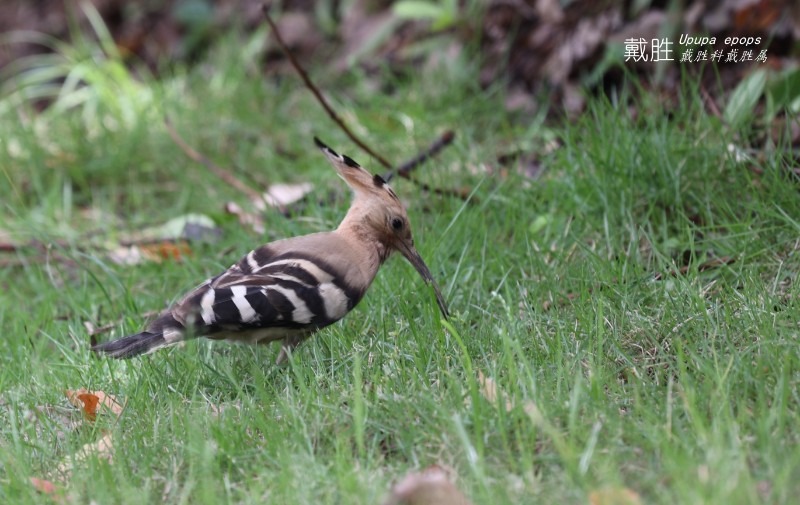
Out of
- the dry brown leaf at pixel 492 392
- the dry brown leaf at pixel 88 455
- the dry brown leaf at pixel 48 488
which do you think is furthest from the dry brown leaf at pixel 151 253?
the dry brown leaf at pixel 492 392

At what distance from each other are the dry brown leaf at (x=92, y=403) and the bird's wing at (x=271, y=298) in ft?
0.99

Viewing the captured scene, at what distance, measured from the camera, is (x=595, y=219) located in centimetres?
358

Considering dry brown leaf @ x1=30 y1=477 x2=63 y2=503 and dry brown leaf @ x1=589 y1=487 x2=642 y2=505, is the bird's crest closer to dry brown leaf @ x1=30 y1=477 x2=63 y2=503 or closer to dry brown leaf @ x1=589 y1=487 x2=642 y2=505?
dry brown leaf @ x1=30 y1=477 x2=63 y2=503

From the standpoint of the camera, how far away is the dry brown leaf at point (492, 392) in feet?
7.53

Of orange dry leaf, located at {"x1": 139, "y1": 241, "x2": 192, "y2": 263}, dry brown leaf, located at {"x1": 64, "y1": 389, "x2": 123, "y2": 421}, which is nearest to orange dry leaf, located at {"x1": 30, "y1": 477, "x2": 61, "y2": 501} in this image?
dry brown leaf, located at {"x1": 64, "y1": 389, "x2": 123, "y2": 421}

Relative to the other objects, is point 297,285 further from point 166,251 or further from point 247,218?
point 247,218

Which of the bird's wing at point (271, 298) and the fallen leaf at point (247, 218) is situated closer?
the bird's wing at point (271, 298)

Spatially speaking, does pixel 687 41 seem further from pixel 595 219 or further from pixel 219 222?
pixel 219 222

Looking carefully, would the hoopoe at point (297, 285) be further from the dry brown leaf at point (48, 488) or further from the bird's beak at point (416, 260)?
the dry brown leaf at point (48, 488)

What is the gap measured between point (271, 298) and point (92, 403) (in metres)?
0.58

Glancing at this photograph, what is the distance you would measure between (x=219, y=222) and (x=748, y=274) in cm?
A: 228

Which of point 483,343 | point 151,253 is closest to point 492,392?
point 483,343

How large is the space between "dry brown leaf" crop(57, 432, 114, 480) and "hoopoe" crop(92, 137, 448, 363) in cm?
30

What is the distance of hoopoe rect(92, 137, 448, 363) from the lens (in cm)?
275
